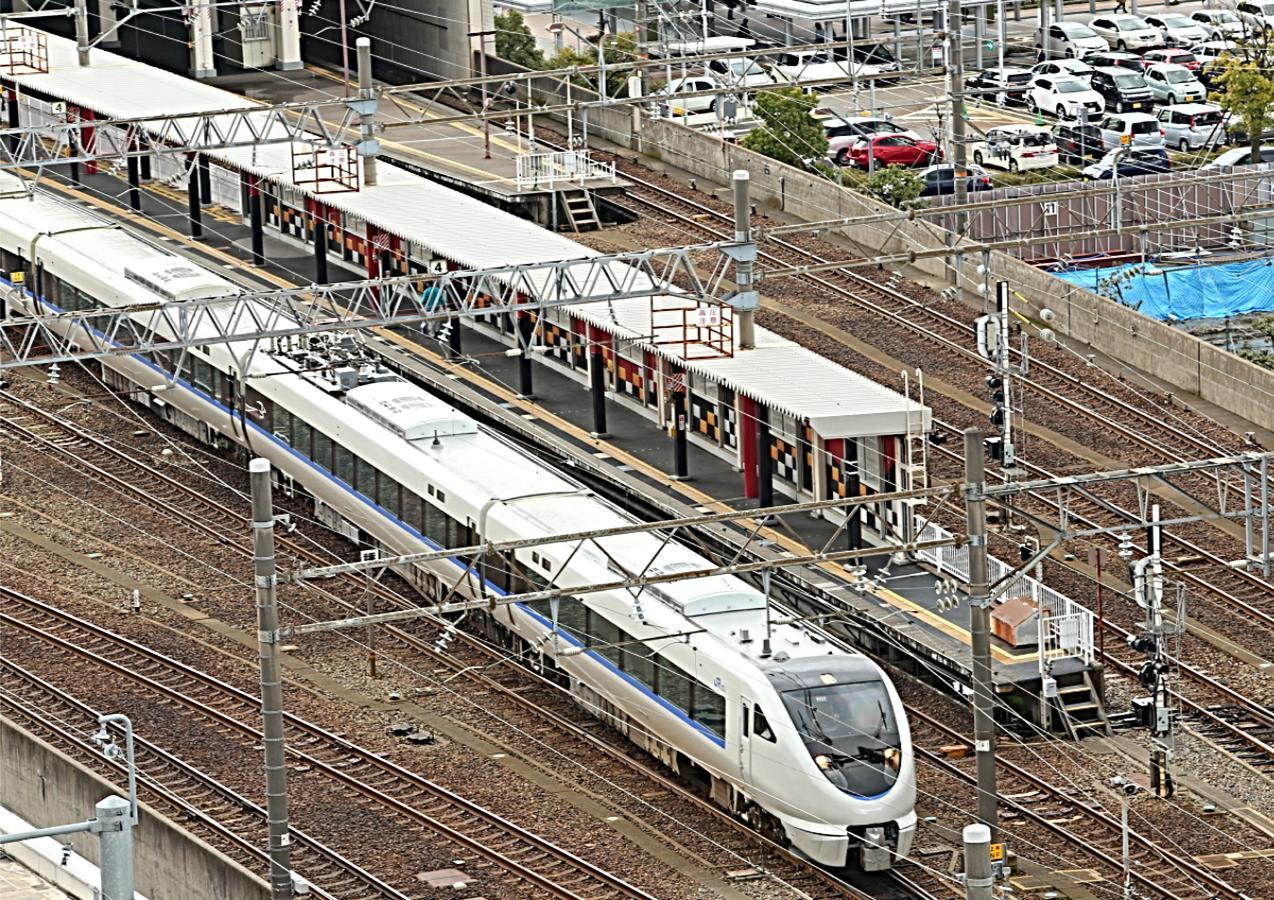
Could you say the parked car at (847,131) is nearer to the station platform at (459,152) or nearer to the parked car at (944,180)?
the parked car at (944,180)

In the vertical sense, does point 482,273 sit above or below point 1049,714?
above

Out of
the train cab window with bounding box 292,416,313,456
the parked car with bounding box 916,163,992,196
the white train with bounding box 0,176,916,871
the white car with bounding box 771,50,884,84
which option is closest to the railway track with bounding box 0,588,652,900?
the white train with bounding box 0,176,916,871

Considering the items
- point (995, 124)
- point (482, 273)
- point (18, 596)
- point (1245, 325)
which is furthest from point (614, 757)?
point (995, 124)

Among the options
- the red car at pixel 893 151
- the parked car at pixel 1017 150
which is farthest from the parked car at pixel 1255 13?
the red car at pixel 893 151

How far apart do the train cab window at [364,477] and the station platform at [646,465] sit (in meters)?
3.84

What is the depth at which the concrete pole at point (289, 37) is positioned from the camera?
68.9 meters

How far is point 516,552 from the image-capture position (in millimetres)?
37312

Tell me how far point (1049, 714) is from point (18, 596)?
1415 cm

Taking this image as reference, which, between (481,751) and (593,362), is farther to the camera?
(593,362)

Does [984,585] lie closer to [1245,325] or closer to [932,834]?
[932,834]

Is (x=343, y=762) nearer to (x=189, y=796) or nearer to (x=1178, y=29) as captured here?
(x=189, y=796)

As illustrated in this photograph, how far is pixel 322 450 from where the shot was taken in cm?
4288

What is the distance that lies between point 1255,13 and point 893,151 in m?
15.1

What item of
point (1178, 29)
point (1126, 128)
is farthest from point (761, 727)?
point (1178, 29)
